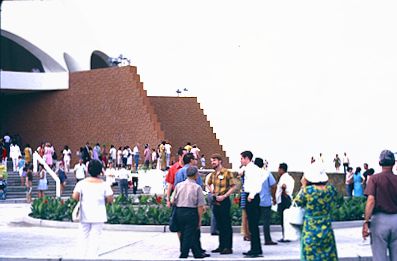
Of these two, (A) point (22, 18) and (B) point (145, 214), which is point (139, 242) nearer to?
(B) point (145, 214)

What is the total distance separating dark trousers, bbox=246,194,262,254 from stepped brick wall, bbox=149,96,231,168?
81.8ft

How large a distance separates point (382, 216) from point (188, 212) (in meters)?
2.95

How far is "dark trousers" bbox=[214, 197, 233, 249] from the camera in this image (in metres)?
10.7

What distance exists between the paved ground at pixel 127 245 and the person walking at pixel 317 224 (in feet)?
7.79

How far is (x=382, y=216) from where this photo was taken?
8.02 meters

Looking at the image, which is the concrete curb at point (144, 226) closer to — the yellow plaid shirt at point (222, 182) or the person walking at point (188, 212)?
the yellow plaid shirt at point (222, 182)

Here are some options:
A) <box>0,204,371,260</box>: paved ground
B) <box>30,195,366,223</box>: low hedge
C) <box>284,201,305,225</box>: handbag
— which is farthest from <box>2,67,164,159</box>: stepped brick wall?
<box>284,201,305,225</box>: handbag

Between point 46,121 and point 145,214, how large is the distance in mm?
23927

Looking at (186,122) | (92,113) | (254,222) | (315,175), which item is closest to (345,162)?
(186,122)

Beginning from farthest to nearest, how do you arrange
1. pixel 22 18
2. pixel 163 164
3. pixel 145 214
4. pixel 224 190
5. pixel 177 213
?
1. pixel 22 18
2. pixel 163 164
3. pixel 145 214
4. pixel 224 190
5. pixel 177 213

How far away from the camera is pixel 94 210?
9305mm

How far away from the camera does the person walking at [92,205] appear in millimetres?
9320

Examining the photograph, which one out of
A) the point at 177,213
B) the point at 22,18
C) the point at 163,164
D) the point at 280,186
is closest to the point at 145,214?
the point at 280,186

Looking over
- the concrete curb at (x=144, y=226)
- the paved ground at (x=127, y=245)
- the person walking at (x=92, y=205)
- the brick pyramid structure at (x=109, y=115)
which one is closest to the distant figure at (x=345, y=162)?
the brick pyramid structure at (x=109, y=115)
